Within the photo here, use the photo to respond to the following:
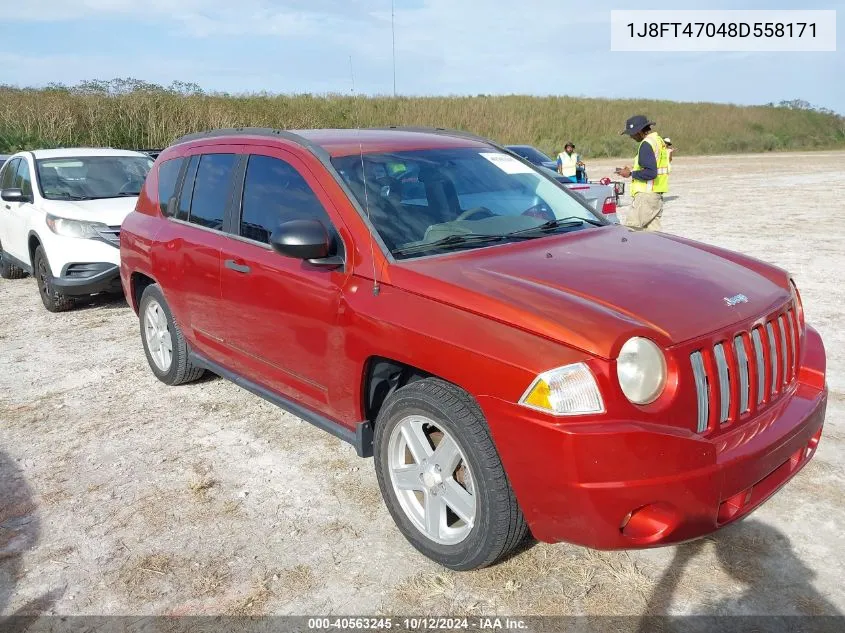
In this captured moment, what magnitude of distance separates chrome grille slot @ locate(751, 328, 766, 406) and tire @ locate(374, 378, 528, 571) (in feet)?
3.49

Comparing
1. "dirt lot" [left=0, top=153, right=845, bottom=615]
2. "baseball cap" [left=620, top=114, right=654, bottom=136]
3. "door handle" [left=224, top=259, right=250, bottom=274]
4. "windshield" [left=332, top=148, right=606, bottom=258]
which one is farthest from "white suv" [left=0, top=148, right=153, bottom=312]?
"baseball cap" [left=620, top=114, right=654, bottom=136]

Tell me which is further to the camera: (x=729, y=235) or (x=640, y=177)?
(x=729, y=235)

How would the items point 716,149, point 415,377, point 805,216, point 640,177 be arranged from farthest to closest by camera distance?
point 716,149
point 805,216
point 640,177
point 415,377

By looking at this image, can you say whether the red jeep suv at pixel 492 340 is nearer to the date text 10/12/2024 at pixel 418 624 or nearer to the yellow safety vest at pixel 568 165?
the date text 10/12/2024 at pixel 418 624

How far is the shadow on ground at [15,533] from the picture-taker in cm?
292

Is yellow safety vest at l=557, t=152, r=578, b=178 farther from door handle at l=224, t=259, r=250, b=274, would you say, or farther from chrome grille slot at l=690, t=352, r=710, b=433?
chrome grille slot at l=690, t=352, r=710, b=433

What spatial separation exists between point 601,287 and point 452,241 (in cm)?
86

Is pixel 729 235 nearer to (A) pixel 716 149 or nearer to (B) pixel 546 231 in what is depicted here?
(B) pixel 546 231

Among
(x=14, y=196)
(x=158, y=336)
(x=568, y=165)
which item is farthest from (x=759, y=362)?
(x=568, y=165)

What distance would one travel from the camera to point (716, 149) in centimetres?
4941

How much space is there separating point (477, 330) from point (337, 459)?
1.78 meters

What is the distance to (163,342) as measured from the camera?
5.32 m

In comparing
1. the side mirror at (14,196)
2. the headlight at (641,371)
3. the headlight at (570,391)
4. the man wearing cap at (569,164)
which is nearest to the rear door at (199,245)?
the headlight at (570,391)

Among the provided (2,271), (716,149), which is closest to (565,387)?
(2,271)
